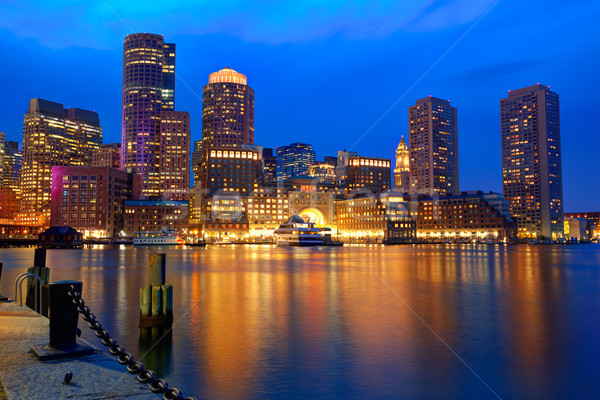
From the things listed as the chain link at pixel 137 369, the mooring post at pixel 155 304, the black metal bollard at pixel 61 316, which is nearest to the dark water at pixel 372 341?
the mooring post at pixel 155 304

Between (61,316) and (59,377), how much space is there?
83.4 inches

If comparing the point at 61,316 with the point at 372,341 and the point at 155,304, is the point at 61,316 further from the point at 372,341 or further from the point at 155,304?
the point at 372,341

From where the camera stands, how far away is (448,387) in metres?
16.3

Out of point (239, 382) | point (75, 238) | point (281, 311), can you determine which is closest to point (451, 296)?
point (281, 311)

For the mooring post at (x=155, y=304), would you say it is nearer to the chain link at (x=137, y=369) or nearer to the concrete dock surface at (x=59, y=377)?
the concrete dock surface at (x=59, y=377)

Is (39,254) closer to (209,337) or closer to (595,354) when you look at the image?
(209,337)

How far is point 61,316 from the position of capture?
41.4 feet

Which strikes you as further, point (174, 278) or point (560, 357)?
point (174, 278)

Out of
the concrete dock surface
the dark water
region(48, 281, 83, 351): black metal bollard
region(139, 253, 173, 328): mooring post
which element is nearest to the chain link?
region(48, 281, 83, 351): black metal bollard

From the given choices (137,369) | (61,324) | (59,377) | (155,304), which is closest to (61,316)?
(61,324)

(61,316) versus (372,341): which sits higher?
(61,316)

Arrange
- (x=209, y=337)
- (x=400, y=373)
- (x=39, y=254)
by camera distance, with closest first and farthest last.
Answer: (x=400, y=373)
(x=209, y=337)
(x=39, y=254)

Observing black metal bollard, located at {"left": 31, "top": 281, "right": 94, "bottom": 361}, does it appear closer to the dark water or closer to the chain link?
the chain link

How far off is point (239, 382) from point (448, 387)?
23.5ft
